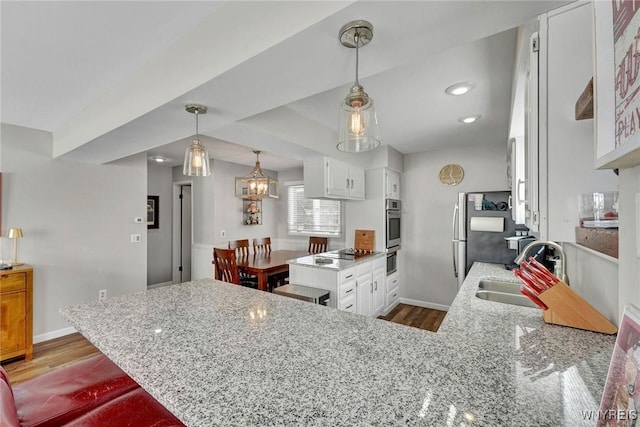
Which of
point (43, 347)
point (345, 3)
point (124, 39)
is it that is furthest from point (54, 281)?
point (345, 3)

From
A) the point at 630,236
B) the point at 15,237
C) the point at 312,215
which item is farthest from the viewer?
the point at 312,215

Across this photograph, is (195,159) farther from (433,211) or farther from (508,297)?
(433,211)

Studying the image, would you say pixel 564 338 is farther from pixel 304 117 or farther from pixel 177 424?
pixel 304 117

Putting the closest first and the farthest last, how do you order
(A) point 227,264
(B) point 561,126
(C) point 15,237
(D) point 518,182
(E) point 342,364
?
(E) point 342,364 < (B) point 561,126 < (D) point 518,182 < (C) point 15,237 < (A) point 227,264

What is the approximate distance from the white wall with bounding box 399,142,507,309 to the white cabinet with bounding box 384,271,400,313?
0.48ft

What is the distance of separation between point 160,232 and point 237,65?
487cm

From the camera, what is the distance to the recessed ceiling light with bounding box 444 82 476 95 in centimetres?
208

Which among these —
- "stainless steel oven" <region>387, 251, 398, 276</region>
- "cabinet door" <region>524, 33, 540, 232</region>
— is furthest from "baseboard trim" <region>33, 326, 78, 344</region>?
"cabinet door" <region>524, 33, 540, 232</region>

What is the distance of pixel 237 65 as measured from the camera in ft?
4.04

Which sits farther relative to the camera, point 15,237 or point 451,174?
point 451,174

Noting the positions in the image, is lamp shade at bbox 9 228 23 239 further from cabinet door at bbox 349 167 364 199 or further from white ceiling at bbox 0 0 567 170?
cabinet door at bbox 349 167 364 199

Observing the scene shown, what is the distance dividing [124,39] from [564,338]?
2.58 meters

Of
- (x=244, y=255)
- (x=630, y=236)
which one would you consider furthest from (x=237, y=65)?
(x=244, y=255)

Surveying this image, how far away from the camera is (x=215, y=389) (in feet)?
2.45
